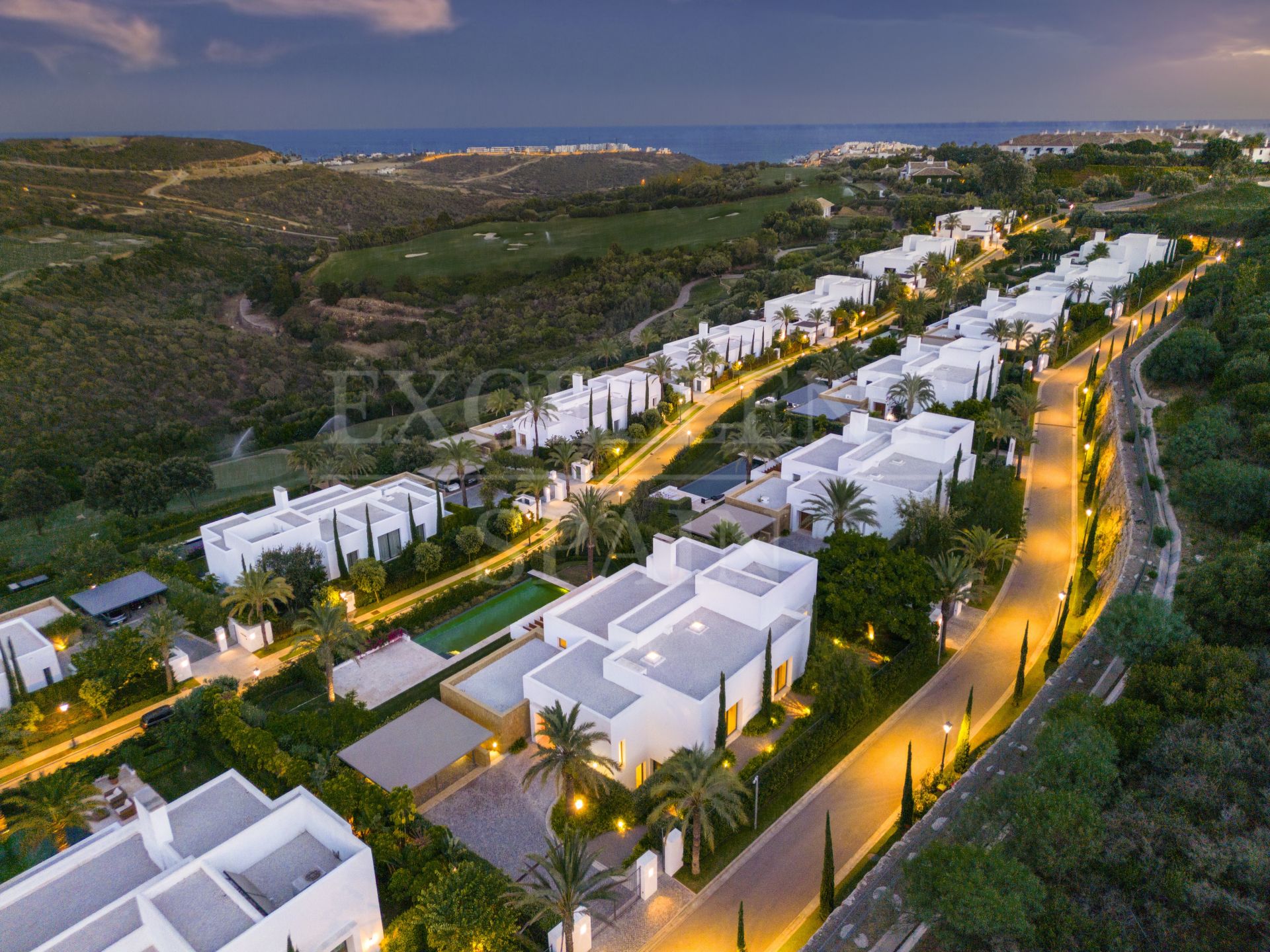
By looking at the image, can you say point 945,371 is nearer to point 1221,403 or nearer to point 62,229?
point 1221,403

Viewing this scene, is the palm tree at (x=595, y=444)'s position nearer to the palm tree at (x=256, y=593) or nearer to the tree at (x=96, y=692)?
the palm tree at (x=256, y=593)

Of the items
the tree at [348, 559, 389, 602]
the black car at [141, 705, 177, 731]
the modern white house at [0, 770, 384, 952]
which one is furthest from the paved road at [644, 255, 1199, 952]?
the tree at [348, 559, 389, 602]

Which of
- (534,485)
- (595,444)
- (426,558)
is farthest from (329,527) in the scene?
(595,444)

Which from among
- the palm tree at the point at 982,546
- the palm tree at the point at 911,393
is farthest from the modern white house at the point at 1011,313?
the palm tree at the point at 982,546

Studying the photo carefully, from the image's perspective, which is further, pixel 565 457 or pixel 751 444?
pixel 565 457

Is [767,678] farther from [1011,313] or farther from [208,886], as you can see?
[1011,313]

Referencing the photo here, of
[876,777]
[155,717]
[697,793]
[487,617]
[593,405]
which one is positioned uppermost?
[593,405]

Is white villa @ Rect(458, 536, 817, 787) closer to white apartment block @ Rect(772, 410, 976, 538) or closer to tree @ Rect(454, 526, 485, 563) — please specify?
white apartment block @ Rect(772, 410, 976, 538)
